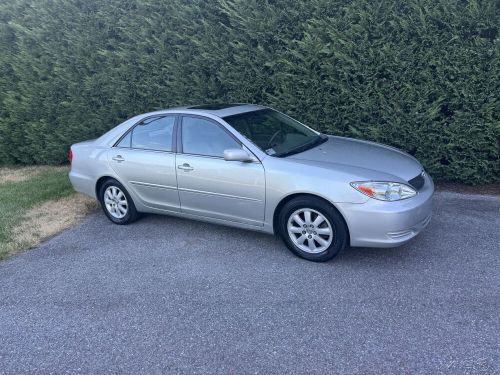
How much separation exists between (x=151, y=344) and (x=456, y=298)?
231 cm

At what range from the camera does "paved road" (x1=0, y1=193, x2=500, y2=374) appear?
309 cm

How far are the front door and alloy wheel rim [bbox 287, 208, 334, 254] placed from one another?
0.37m

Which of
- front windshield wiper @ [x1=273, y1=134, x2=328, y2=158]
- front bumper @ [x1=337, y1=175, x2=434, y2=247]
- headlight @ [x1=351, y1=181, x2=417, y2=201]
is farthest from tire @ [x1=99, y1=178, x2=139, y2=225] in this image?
headlight @ [x1=351, y1=181, x2=417, y2=201]

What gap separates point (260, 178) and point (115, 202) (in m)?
2.20

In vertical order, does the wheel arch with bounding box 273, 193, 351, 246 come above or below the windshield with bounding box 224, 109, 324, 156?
below

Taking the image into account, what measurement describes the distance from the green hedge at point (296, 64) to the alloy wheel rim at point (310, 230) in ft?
8.44

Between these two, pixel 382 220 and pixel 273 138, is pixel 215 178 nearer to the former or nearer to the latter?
pixel 273 138

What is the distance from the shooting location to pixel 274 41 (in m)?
6.82

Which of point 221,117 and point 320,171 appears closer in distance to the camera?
point 320,171

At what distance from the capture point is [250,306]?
3732 millimetres

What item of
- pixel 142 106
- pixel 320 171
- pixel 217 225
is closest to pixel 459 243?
pixel 320 171

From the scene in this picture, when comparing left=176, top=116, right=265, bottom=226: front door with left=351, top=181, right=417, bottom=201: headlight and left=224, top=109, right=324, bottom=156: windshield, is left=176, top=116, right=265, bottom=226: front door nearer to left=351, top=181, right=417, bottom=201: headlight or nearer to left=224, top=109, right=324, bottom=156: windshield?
left=224, top=109, right=324, bottom=156: windshield

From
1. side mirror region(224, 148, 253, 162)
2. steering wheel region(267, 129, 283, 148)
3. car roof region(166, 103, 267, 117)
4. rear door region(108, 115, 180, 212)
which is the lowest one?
rear door region(108, 115, 180, 212)

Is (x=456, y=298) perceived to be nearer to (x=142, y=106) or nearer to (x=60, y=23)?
(x=142, y=106)
